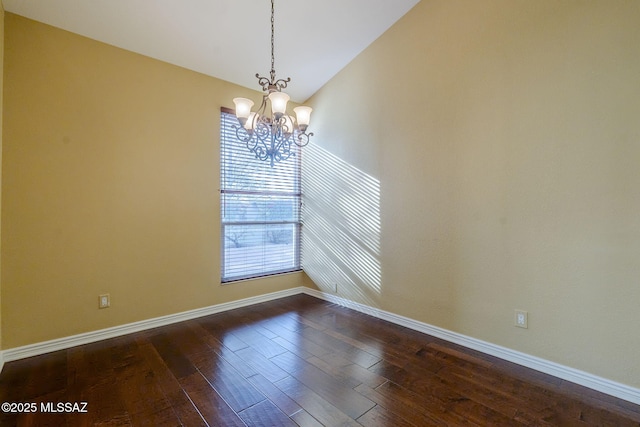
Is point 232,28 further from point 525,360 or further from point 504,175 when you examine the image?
point 525,360

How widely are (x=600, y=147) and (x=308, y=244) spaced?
3.23 m

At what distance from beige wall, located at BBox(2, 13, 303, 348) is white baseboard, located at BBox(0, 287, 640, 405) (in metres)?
0.08

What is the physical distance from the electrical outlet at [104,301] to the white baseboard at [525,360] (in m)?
2.71

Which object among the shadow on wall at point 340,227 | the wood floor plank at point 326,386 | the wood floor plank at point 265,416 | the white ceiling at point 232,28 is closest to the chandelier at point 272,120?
the white ceiling at point 232,28

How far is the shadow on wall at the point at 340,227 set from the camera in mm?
3471

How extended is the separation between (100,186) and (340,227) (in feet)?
8.54

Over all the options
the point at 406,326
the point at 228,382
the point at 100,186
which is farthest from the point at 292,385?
the point at 100,186

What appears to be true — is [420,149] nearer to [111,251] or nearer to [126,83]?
[126,83]

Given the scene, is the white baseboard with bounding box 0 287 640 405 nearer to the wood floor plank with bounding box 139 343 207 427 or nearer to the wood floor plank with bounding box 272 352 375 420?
the wood floor plank with bounding box 139 343 207 427

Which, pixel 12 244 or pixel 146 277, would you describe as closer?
pixel 12 244

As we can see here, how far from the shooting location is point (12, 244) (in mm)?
2408

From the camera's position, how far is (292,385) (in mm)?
2096

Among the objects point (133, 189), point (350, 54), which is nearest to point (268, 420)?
point (133, 189)

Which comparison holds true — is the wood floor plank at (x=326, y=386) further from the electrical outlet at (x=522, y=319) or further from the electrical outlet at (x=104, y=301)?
the electrical outlet at (x=104, y=301)
